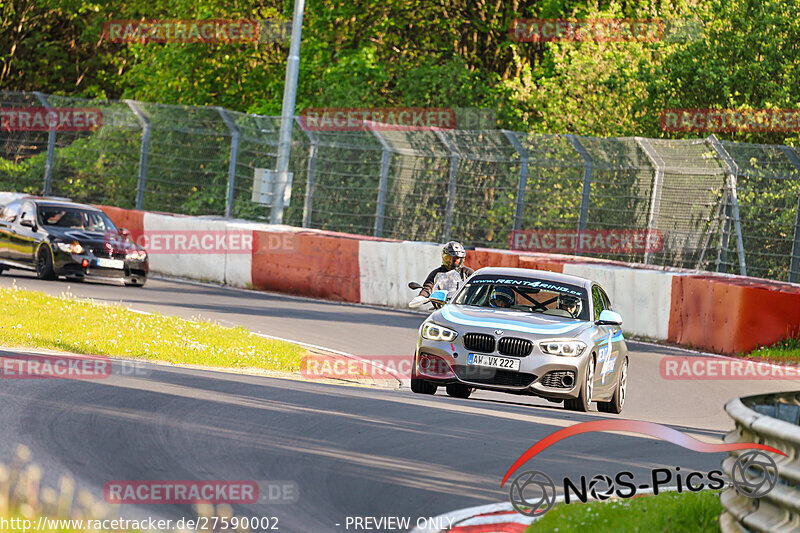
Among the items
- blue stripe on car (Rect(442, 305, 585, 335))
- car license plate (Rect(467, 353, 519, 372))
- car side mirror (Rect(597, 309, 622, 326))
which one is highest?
car side mirror (Rect(597, 309, 622, 326))

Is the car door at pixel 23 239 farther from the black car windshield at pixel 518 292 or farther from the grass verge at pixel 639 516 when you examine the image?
the grass verge at pixel 639 516

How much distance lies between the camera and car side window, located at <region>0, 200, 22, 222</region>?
2381 cm

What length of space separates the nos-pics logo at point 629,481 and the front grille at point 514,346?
1366 mm

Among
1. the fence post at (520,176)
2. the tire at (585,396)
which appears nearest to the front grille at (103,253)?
the fence post at (520,176)

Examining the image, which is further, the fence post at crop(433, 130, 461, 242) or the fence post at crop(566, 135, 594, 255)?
the fence post at crop(433, 130, 461, 242)

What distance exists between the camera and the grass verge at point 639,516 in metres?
6.84

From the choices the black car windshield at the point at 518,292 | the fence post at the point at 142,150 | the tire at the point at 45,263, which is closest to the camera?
the black car windshield at the point at 518,292

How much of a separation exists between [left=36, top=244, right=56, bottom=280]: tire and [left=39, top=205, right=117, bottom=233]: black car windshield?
53 centimetres

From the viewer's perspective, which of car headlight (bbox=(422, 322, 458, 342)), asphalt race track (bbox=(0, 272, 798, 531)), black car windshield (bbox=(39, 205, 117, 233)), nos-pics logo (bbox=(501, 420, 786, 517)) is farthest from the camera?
black car windshield (bbox=(39, 205, 117, 233))

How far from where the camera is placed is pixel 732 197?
2184cm

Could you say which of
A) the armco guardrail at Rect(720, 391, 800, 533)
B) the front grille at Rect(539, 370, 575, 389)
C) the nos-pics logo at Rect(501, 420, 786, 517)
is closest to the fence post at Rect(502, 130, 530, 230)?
the front grille at Rect(539, 370, 575, 389)

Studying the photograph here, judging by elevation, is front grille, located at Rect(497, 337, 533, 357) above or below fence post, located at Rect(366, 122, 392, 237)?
below

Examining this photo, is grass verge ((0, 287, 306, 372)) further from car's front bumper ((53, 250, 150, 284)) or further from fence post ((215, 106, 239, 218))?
fence post ((215, 106, 239, 218))

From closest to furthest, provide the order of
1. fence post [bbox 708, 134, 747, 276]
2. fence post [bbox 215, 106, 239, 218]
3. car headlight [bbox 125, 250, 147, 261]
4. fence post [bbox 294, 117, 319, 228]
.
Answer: fence post [bbox 708, 134, 747, 276] < car headlight [bbox 125, 250, 147, 261] < fence post [bbox 294, 117, 319, 228] < fence post [bbox 215, 106, 239, 218]
